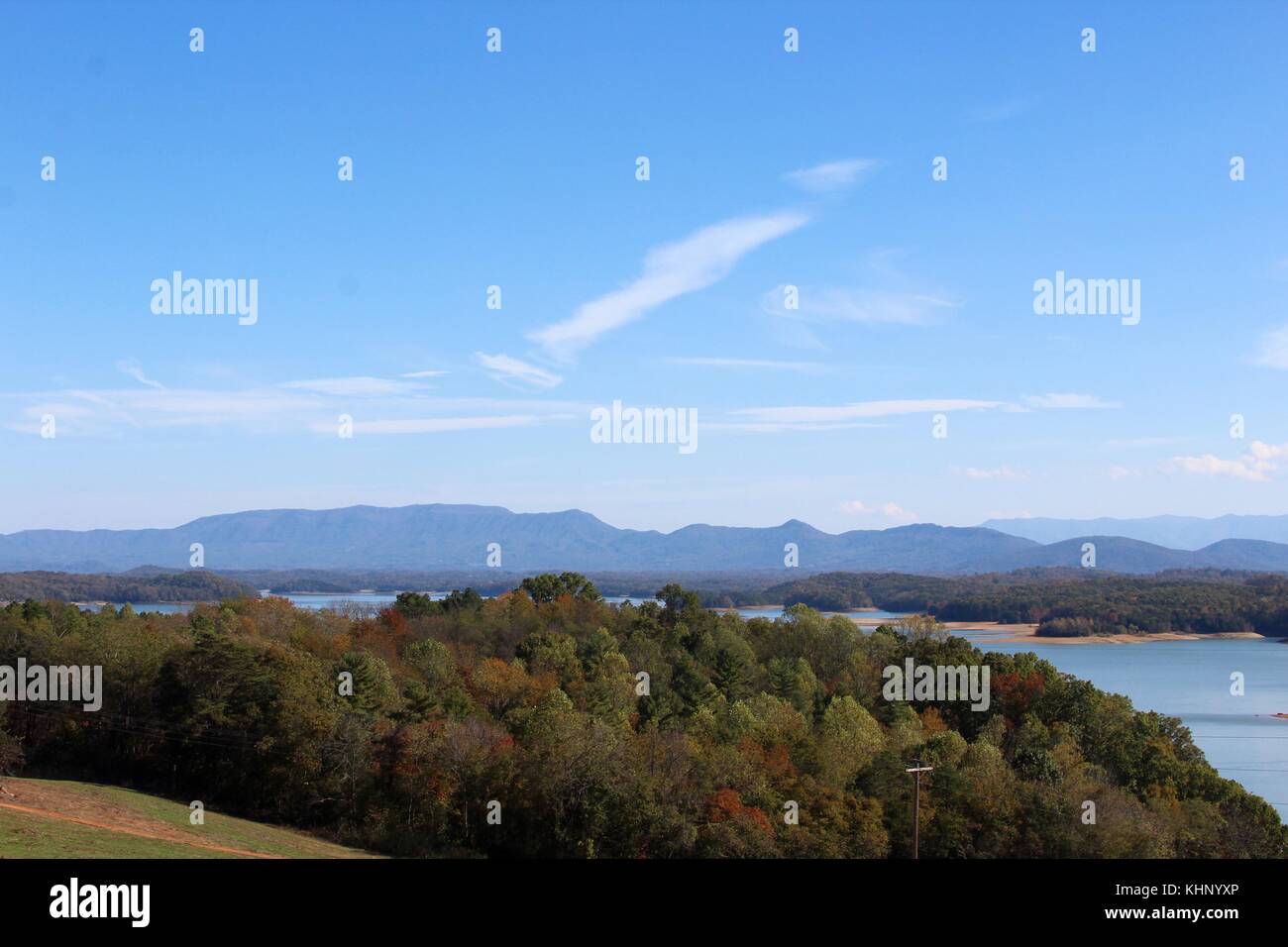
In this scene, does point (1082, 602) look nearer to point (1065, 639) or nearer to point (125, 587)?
point (1065, 639)

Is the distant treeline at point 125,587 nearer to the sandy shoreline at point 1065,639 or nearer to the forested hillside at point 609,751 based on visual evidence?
the forested hillside at point 609,751

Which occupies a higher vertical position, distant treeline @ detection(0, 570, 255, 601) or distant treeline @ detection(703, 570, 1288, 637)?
distant treeline @ detection(0, 570, 255, 601)

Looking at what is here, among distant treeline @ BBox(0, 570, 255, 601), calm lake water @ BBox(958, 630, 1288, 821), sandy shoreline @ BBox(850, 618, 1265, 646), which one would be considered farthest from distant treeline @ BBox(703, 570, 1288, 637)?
distant treeline @ BBox(0, 570, 255, 601)

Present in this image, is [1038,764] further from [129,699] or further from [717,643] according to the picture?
[129,699]

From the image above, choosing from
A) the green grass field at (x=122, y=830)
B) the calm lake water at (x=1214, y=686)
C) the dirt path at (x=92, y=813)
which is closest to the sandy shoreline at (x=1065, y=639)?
the calm lake water at (x=1214, y=686)

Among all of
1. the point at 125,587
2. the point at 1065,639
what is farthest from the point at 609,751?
the point at 125,587

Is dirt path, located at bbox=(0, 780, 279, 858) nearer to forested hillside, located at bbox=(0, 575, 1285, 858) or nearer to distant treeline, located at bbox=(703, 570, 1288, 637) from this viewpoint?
forested hillside, located at bbox=(0, 575, 1285, 858)
